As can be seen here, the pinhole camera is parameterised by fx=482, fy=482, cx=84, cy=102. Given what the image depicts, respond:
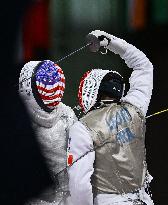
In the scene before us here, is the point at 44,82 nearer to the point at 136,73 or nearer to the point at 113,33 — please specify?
the point at 136,73

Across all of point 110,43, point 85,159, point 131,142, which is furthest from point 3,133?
point 110,43

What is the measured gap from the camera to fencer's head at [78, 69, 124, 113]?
6.42ft

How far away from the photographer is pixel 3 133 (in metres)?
1.01

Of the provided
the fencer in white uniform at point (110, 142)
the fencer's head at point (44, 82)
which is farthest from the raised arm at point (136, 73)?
the fencer's head at point (44, 82)

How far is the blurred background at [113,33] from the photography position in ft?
7.97

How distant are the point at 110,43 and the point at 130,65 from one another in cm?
13

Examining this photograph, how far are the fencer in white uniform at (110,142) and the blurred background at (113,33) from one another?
4.8 inches

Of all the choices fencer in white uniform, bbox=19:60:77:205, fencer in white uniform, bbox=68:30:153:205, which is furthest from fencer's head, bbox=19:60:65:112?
fencer in white uniform, bbox=68:30:153:205

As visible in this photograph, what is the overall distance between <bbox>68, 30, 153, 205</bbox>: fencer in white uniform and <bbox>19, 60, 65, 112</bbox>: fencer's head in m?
0.21

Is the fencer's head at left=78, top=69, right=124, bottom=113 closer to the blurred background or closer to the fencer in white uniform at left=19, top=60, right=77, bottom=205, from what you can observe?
the blurred background

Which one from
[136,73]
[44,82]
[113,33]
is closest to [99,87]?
[136,73]

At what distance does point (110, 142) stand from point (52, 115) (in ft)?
1.45

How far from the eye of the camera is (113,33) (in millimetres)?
2646

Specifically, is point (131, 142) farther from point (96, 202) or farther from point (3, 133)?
point (3, 133)
